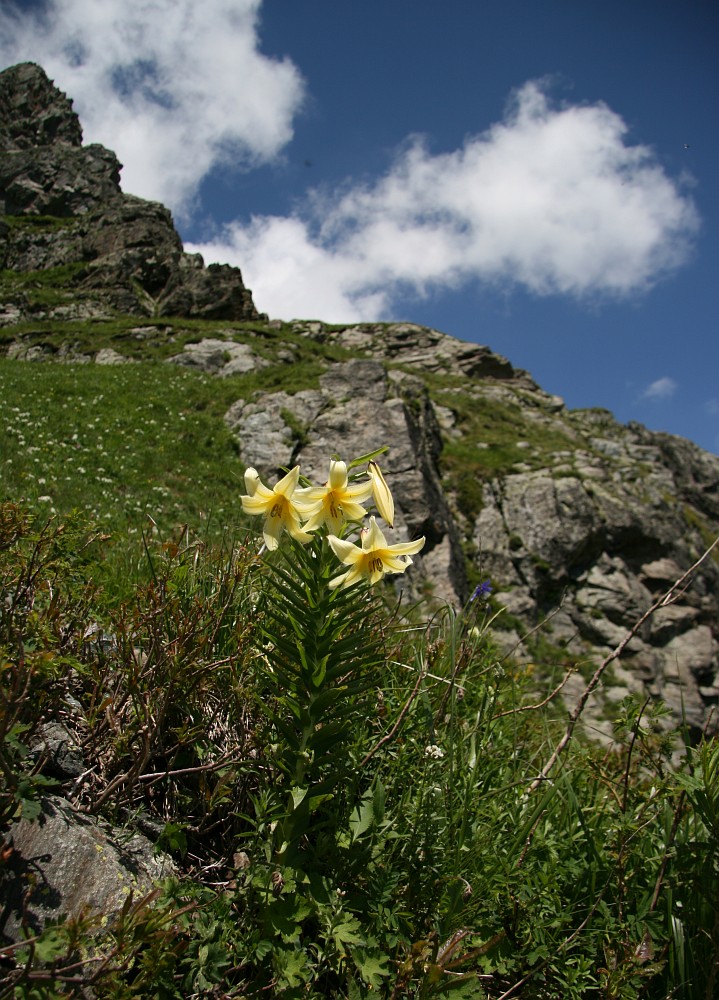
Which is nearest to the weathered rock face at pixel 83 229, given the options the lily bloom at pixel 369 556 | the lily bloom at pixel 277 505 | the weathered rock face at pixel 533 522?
the weathered rock face at pixel 533 522

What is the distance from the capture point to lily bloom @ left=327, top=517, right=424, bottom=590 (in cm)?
154

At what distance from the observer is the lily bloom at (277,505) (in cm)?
168

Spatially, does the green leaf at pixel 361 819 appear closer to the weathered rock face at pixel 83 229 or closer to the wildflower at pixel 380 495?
the wildflower at pixel 380 495

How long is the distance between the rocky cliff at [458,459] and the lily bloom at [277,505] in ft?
3.41

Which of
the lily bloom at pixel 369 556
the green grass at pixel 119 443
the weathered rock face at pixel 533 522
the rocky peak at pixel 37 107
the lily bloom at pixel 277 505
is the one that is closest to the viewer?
the lily bloom at pixel 369 556

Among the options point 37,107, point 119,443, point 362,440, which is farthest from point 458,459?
point 37,107

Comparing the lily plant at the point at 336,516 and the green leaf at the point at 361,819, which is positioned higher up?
the lily plant at the point at 336,516

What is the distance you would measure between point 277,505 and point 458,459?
2044 centimetres

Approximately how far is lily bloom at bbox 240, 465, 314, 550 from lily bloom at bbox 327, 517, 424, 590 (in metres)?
0.16

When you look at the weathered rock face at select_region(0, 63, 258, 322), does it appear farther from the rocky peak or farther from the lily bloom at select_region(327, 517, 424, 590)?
the lily bloom at select_region(327, 517, 424, 590)

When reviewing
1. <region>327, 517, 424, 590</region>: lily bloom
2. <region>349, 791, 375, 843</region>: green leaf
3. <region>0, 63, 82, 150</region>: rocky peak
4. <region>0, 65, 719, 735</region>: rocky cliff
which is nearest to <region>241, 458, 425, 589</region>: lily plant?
<region>327, 517, 424, 590</region>: lily bloom

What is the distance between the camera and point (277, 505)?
1752mm

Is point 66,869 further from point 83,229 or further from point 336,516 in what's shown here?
point 83,229

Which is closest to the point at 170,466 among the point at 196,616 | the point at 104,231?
the point at 196,616
